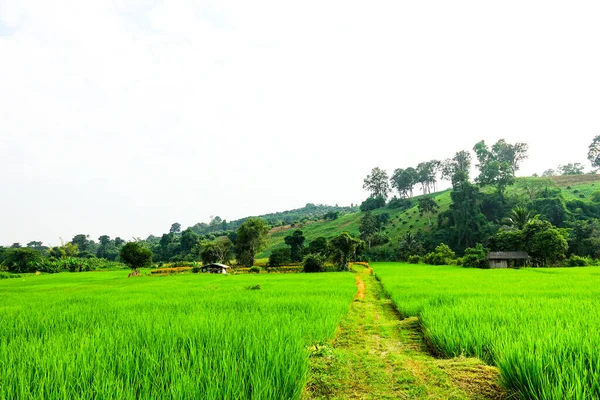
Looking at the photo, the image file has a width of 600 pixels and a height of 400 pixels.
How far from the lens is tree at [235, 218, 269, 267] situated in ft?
200

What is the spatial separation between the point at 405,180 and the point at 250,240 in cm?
7887

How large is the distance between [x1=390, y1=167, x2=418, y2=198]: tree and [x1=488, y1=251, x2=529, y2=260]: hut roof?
246 feet

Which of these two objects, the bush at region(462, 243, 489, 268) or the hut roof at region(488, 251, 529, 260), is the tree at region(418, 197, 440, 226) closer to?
the bush at region(462, 243, 489, 268)

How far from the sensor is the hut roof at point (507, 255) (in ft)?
153

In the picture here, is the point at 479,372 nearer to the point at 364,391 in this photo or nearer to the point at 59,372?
the point at 364,391

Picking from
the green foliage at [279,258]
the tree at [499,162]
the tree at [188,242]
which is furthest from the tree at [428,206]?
the tree at [188,242]

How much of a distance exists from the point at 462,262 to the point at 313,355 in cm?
5259

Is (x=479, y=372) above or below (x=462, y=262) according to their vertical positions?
above

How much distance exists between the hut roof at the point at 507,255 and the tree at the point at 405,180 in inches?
2946

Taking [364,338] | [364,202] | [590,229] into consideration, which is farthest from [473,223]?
[364,338]

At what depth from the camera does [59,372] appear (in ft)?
10.8

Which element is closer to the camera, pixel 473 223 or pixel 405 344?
pixel 405 344

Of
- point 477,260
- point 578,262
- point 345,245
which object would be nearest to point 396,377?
point 345,245

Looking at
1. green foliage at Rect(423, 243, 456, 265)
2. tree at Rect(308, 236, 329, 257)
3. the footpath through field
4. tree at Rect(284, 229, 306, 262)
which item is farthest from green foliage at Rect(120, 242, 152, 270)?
the footpath through field
